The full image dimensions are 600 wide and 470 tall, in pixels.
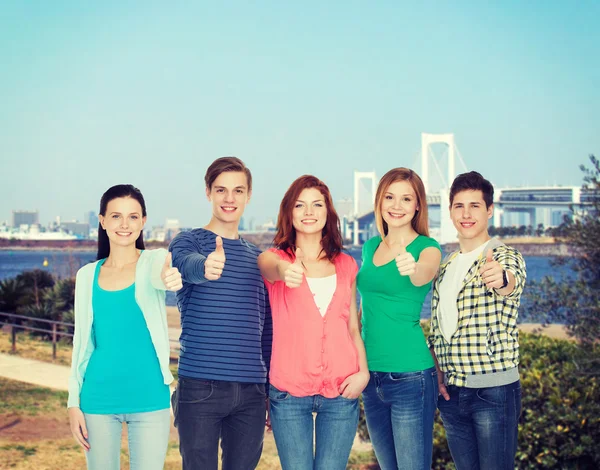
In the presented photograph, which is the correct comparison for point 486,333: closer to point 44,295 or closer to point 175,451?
point 175,451

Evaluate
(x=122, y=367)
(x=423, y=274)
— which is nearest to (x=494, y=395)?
(x=423, y=274)

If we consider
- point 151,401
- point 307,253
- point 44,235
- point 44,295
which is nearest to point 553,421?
point 307,253

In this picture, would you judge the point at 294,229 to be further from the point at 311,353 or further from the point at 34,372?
the point at 34,372

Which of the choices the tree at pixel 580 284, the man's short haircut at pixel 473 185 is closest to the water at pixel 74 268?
the tree at pixel 580 284

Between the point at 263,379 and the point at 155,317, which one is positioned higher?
the point at 155,317

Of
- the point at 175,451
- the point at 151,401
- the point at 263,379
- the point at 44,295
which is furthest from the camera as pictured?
the point at 44,295

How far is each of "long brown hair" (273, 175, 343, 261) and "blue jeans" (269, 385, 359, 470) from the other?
574mm

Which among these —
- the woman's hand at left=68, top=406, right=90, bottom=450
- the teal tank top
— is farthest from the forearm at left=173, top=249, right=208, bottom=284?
the woman's hand at left=68, top=406, right=90, bottom=450

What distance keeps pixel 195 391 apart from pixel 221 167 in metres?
0.92

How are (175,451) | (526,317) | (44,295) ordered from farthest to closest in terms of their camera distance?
(44,295), (526,317), (175,451)

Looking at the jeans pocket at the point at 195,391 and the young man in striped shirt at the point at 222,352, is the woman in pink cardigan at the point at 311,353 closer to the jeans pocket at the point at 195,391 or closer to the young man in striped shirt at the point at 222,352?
the young man in striped shirt at the point at 222,352

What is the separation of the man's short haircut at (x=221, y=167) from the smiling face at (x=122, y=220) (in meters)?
0.34

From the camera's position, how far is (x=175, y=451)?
662 cm

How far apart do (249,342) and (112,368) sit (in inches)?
20.8
